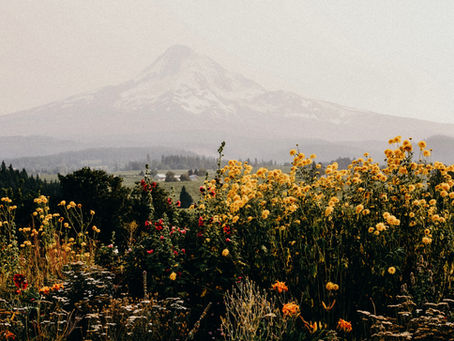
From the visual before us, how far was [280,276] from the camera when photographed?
14.6 feet

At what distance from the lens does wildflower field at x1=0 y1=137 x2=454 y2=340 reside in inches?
150

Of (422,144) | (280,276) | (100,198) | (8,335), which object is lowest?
(8,335)

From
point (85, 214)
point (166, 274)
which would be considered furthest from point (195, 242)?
point (85, 214)

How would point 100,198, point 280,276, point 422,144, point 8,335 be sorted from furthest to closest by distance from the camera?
1. point 100,198
2. point 422,144
3. point 280,276
4. point 8,335

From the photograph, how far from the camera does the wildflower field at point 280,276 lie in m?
3.80

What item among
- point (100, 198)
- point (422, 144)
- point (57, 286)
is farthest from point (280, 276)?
point (100, 198)

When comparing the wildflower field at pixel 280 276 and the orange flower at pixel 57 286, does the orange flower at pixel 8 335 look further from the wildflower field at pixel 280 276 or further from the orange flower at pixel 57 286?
the orange flower at pixel 57 286

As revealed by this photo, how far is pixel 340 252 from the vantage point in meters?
4.27

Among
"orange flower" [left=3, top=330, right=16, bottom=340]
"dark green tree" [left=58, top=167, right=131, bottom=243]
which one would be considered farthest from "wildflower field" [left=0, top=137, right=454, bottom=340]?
"dark green tree" [left=58, top=167, right=131, bottom=243]

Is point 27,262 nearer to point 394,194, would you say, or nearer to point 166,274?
point 166,274

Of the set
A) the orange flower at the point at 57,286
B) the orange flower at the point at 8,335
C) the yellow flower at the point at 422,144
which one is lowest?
the orange flower at the point at 8,335

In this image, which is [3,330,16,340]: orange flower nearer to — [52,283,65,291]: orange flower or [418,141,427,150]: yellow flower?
[52,283,65,291]: orange flower

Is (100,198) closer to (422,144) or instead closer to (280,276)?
(280,276)

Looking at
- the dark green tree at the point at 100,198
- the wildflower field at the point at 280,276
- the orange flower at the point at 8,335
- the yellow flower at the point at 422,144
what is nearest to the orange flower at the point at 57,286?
the wildflower field at the point at 280,276
